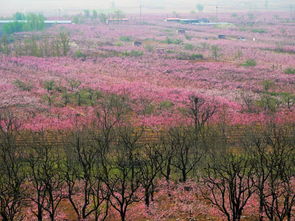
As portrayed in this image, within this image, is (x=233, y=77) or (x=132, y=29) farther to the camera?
(x=132, y=29)

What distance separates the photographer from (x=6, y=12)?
131m

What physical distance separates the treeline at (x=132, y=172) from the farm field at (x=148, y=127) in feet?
0.31

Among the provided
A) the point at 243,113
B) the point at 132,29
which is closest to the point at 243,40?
the point at 132,29

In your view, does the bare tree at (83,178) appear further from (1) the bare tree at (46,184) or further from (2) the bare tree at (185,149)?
(2) the bare tree at (185,149)

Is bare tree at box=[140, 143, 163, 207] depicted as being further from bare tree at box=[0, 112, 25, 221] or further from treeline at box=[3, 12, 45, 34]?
treeline at box=[3, 12, 45, 34]

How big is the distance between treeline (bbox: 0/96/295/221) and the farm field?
0.31 feet

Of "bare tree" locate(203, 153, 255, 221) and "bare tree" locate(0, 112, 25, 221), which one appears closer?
"bare tree" locate(0, 112, 25, 221)

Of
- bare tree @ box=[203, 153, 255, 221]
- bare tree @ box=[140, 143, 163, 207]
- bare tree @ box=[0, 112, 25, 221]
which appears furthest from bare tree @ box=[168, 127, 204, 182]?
bare tree @ box=[0, 112, 25, 221]

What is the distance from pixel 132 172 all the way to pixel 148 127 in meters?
11.4

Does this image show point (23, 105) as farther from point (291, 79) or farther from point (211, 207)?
point (291, 79)

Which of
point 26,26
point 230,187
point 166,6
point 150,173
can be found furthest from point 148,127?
point 166,6

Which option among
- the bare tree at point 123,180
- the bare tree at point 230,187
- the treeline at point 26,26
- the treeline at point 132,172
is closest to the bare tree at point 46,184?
the treeline at point 132,172

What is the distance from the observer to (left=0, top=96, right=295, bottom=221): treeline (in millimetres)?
17828

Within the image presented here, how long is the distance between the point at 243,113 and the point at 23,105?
54.5ft
